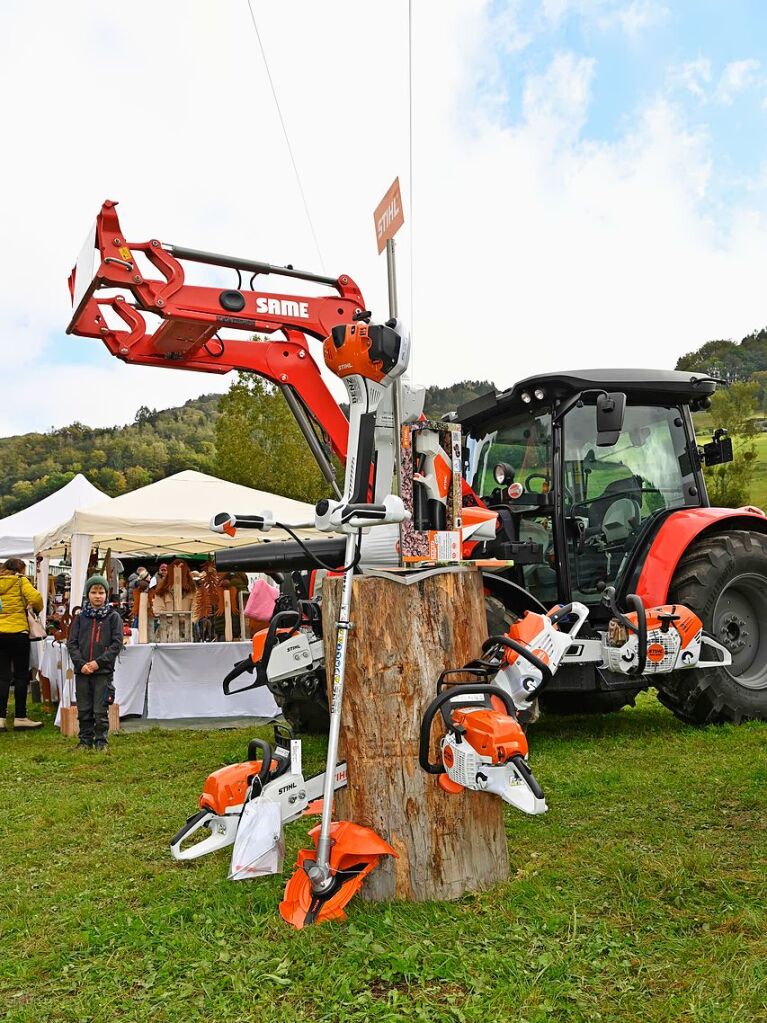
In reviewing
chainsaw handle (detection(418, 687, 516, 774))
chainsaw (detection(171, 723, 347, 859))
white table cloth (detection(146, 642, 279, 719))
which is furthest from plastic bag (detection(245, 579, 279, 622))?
chainsaw handle (detection(418, 687, 516, 774))

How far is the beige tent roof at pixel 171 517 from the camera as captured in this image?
9.43m

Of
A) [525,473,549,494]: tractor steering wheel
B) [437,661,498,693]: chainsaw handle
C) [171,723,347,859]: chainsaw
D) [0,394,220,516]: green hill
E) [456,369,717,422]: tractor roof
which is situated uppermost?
[0,394,220,516]: green hill

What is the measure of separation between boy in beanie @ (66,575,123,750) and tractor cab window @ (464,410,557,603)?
3.52 m

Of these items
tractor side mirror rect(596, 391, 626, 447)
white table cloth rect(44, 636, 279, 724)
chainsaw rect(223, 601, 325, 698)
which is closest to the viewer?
chainsaw rect(223, 601, 325, 698)

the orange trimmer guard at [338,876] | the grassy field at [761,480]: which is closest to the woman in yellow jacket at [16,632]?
the orange trimmer guard at [338,876]

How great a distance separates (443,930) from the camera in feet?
9.88

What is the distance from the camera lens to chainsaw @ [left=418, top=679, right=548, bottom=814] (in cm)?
311

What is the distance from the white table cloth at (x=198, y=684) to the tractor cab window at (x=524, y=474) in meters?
3.73

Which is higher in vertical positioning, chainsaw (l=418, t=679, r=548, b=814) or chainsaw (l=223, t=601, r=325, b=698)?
chainsaw (l=223, t=601, r=325, b=698)

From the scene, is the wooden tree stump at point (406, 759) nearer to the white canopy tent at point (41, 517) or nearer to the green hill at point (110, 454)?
the white canopy tent at point (41, 517)

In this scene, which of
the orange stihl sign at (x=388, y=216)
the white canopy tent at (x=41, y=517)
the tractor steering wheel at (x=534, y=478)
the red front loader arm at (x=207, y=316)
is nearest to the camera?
the orange stihl sign at (x=388, y=216)

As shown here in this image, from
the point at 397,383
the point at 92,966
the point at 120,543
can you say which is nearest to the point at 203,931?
the point at 92,966

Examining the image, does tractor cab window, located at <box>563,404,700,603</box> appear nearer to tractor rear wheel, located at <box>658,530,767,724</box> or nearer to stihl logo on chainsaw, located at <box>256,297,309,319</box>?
tractor rear wheel, located at <box>658,530,767,724</box>

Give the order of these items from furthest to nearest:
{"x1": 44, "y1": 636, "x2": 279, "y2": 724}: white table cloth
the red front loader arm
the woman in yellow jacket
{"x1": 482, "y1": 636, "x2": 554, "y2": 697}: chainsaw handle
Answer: {"x1": 44, "y1": 636, "x2": 279, "y2": 724}: white table cloth, the woman in yellow jacket, the red front loader arm, {"x1": 482, "y1": 636, "x2": 554, "y2": 697}: chainsaw handle
